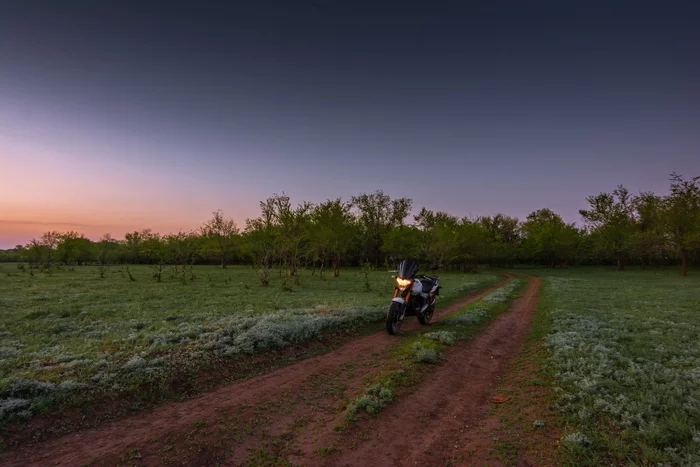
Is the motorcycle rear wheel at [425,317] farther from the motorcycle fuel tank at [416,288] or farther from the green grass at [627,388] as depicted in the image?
the green grass at [627,388]

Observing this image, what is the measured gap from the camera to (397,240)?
237 feet

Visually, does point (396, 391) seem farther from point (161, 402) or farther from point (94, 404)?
point (94, 404)

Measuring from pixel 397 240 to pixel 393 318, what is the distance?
60.6 m

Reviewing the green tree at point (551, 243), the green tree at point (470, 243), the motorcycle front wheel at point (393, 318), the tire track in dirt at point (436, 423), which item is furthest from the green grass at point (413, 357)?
the green tree at point (551, 243)

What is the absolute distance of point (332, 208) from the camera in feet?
171

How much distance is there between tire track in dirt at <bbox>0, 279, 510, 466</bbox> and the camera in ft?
17.0

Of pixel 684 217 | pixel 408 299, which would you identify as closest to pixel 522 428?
pixel 408 299

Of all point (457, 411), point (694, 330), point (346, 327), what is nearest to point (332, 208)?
point (346, 327)

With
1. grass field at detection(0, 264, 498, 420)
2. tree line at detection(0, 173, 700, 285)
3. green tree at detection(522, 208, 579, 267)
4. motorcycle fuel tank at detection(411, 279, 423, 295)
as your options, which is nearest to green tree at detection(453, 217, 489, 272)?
tree line at detection(0, 173, 700, 285)

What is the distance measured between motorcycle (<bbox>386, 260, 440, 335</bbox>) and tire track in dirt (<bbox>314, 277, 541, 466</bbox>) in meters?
2.58

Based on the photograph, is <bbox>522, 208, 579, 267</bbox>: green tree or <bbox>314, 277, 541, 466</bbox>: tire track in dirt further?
<bbox>522, 208, 579, 267</bbox>: green tree

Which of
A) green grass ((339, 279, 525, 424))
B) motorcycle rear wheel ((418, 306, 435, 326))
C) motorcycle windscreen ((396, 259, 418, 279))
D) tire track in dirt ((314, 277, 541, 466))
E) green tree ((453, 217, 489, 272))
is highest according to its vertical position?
green tree ((453, 217, 489, 272))

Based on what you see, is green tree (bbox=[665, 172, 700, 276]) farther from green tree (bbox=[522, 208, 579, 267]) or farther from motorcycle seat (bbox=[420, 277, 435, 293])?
motorcycle seat (bbox=[420, 277, 435, 293])

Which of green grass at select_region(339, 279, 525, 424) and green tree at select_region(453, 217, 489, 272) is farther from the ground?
green tree at select_region(453, 217, 489, 272)
